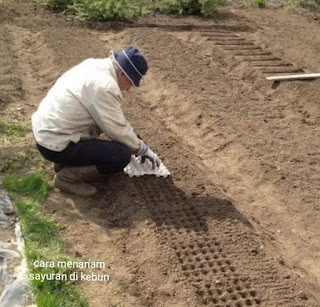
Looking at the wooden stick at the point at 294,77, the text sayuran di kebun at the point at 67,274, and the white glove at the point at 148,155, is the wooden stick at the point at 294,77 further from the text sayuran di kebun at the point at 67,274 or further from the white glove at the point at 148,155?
the text sayuran di kebun at the point at 67,274

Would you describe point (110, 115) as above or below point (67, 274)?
above

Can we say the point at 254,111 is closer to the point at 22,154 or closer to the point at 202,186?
the point at 202,186

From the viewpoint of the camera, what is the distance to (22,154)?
555 centimetres

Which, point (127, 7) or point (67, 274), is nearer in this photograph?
point (67, 274)

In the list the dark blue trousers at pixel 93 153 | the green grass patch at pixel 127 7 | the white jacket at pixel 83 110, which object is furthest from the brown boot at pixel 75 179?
the green grass patch at pixel 127 7

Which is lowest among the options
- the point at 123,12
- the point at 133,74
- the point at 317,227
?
the point at 123,12

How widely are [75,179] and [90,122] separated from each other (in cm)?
56

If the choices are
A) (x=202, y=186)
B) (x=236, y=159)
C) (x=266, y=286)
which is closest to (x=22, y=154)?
(x=202, y=186)

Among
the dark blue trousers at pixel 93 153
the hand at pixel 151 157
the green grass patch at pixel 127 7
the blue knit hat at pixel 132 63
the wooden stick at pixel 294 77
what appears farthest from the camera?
the green grass patch at pixel 127 7

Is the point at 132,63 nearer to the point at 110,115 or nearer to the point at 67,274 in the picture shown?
the point at 110,115

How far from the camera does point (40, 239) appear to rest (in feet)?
14.1

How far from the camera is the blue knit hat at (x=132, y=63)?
442 centimetres

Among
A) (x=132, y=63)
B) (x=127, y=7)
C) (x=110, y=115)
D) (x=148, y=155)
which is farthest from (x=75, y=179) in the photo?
(x=127, y=7)

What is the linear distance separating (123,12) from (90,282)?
7848mm
